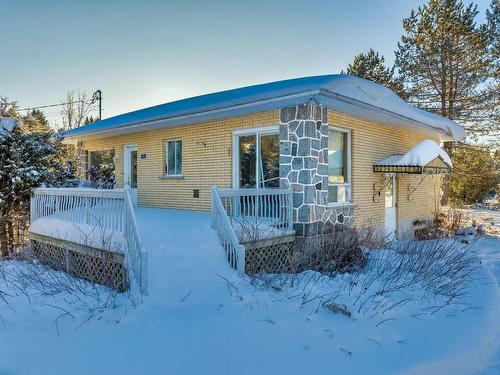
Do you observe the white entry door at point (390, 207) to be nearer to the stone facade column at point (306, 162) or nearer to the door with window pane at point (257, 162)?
the stone facade column at point (306, 162)

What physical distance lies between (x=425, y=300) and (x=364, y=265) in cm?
155

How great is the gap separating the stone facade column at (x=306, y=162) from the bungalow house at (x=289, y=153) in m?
0.02

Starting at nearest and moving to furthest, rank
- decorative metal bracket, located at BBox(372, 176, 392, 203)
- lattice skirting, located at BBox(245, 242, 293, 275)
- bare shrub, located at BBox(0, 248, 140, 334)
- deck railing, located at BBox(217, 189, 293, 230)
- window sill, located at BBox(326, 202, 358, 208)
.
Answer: bare shrub, located at BBox(0, 248, 140, 334)
lattice skirting, located at BBox(245, 242, 293, 275)
deck railing, located at BBox(217, 189, 293, 230)
window sill, located at BBox(326, 202, 358, 208)
decorative metal bracket, located at BBox(372, 176, 392, 203)

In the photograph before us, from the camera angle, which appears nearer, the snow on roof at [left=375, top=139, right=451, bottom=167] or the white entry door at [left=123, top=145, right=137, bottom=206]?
the snow on roof at [left=375, top=139, right=451, bottom=167]

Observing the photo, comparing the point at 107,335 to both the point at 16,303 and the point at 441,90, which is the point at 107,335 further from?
the point at 441,90

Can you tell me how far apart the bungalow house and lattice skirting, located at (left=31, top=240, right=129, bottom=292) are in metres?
1.82

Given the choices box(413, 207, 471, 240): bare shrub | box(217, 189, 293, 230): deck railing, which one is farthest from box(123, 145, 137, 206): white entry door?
box(413, 207, 471, 240): bare shrub

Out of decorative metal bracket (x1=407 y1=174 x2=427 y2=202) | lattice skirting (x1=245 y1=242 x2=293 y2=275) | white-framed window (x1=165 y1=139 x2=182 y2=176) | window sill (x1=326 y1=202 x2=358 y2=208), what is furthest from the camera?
decorative metal bracket (x1=407 y1=174 x2=427 y2=202)

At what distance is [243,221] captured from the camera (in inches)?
277

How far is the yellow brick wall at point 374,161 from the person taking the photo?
9625 mm

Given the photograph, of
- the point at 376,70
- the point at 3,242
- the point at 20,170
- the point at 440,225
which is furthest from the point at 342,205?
the point at 376,70

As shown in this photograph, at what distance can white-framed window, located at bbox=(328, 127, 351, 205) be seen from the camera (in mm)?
9070

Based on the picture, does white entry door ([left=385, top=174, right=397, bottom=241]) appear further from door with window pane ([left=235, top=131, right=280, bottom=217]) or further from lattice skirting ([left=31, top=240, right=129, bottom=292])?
lattice skirting ([left=31, top=240, right=129, bottom=292])

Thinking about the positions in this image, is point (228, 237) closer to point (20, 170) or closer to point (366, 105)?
point (366, 105)
